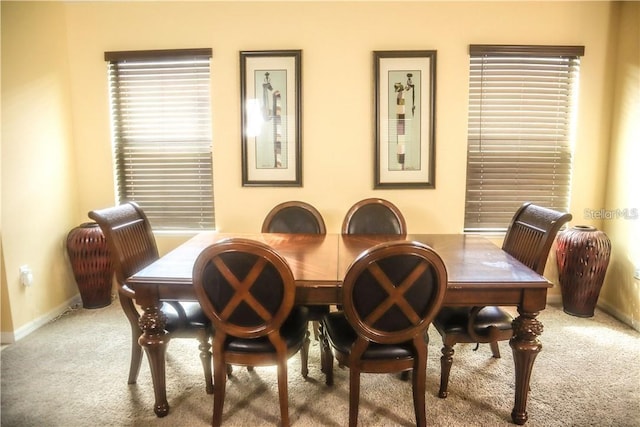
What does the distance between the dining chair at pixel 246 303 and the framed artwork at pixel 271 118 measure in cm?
175

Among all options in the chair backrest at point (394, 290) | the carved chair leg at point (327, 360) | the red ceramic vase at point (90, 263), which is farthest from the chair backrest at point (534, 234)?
the red ceramic vase at point (90, 263)

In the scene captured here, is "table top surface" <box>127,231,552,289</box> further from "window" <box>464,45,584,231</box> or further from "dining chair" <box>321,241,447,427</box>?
"window" <box>464,45,584,231</box>

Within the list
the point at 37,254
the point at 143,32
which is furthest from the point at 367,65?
the point at 37,254

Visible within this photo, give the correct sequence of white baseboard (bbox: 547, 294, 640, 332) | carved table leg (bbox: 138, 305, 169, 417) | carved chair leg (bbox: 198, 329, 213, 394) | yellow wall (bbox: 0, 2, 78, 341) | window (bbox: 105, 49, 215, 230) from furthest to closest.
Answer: window (bbox: 105, 49, 215, 230) < white baseboard (bbox: 547, 294, 640, 332) < yellow wall (bbox: 0, 2, 78, 341) < carved chair leg (bbox: 198, 329, 213, 394) < carved table leg (bbox: 138, 305, 169, 417)

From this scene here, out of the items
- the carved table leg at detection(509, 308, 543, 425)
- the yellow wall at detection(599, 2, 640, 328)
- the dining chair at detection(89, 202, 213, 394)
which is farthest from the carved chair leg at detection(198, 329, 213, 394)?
the yellow wall at detection(599, 2, 640, 328)

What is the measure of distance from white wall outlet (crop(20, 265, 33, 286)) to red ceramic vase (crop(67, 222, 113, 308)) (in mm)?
327

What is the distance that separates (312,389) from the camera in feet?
7.23

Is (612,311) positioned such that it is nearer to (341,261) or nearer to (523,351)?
(523,351)

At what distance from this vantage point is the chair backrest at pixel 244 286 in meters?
1.63

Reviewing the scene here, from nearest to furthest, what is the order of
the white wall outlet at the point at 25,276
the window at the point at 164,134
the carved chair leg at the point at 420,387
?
the carved chair leg at the point at 420,387 < the white wall outlet at the point at 25,276 < the window at the point at 164,134

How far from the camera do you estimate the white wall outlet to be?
A: 2848 mm

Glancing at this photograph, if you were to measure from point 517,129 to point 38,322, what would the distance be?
4021mm

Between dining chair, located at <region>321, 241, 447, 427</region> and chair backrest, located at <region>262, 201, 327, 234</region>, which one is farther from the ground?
chair backrest, located at <region>262, 201, 327, 234</region>

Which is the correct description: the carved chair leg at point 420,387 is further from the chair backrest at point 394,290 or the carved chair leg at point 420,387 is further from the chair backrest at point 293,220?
the chair backrest at point 293,220
